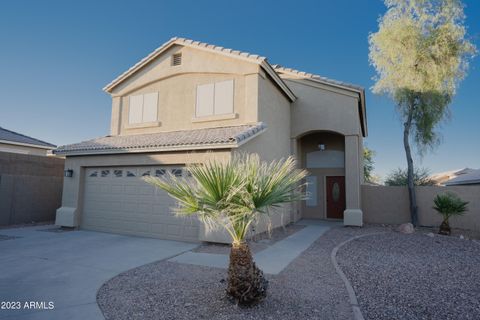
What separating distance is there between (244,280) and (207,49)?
10890 mm

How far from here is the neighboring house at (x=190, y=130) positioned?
Answer: 10.9 meters

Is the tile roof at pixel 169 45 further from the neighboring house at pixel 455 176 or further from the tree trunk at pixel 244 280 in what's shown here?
the neighboring house at pixel 455 176

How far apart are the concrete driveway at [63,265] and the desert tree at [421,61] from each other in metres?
13.2

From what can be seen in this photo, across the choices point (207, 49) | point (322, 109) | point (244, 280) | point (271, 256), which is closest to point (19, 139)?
point (207, 49)

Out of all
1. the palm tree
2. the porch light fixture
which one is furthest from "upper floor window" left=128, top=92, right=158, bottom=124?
the palm tree

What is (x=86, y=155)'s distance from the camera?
1273cm

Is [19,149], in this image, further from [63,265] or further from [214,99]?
[63,265]

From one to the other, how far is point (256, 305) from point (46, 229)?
38.3 ft

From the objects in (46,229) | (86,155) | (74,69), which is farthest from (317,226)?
(74,69)

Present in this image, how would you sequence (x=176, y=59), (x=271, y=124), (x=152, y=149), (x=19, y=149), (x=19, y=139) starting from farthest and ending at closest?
(x=19, y=139), (x=19, y=149), (x=176, y=59), (x=271, y=124), (x=152, y=149)

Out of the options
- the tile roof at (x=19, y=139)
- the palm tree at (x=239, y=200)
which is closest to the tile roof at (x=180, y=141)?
the palm tree at (x=239, y=200)

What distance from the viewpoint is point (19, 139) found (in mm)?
19609

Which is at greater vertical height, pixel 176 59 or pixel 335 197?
pixel 176 59

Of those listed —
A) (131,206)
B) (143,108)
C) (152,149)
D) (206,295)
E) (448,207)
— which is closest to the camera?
(206,295)
